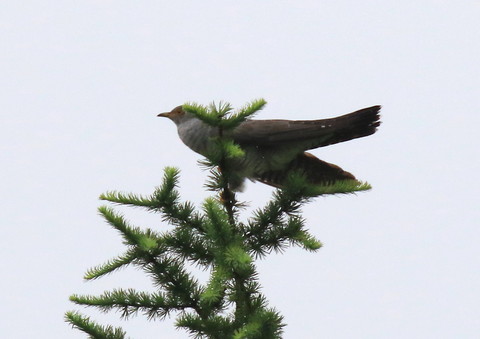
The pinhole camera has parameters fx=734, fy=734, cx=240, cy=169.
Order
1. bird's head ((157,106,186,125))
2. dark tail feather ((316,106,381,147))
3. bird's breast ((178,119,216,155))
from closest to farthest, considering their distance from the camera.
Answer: dark tail feather ((316,106,381,147))
bird's breast ((178,119,216,155))
bird's head ((157,106,186,125))

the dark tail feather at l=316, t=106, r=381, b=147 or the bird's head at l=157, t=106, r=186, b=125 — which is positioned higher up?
the bird's head at l=157, t=106, r=186, b=125

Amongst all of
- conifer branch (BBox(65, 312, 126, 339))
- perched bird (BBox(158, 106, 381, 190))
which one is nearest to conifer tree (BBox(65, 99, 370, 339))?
conifer branch (BBox(65, 312, 126, 339))

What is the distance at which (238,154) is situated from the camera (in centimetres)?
362

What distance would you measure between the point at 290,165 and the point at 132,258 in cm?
214

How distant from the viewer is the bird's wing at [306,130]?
498cm

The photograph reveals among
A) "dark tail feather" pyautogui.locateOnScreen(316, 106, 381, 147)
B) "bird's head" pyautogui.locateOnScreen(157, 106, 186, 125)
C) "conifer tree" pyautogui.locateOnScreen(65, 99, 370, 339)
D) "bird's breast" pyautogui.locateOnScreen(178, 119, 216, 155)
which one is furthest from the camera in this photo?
"bird's head" pyautogui.locateOnScreen(157, 106, 186, 125)

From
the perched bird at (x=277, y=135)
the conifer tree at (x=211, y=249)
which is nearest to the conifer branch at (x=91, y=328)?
the conifer tree at (x=211, y=249)

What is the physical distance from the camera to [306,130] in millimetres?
5066

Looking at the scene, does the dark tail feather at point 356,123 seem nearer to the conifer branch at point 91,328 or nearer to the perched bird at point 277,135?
the perched bird at point 277,135

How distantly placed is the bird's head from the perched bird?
0.07 metres

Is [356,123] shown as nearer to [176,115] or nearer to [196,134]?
[196,134]

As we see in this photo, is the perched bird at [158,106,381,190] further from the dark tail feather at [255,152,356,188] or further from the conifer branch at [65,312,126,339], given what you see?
the conifer branch at [65,312,126,339]

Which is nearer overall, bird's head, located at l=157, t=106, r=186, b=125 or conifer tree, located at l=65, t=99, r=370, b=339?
conifer tree, located at l=65, t=99, r=370, b=339

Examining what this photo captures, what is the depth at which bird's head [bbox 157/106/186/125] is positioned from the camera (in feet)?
17.9
